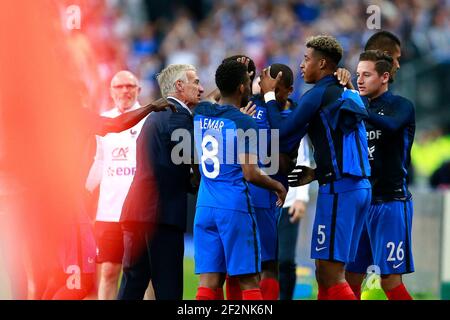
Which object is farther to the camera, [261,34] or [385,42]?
[261,34]

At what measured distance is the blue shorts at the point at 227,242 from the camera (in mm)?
8773

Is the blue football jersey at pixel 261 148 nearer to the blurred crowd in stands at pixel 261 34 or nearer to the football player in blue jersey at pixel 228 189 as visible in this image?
the football player in blue jersey at pixel 228 189

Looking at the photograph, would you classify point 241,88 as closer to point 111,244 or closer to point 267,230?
point 267,230

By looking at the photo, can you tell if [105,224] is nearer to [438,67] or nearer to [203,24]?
[438,67]

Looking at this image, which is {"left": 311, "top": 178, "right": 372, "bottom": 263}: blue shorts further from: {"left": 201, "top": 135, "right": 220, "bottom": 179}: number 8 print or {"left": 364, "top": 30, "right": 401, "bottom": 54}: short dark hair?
{"left": 364, "top": 30, "right": 401, "bottom": 54}: short dark hair

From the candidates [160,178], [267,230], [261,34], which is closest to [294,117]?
[267,230]

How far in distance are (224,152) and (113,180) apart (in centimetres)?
267

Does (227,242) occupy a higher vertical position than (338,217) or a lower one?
lower

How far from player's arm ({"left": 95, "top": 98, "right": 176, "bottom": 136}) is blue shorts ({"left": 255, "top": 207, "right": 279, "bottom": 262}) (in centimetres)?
115

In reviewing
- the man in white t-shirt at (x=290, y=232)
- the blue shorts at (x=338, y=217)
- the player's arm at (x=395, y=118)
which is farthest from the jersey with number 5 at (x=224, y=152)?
the man in white t-shirt at (x=290, y=232)

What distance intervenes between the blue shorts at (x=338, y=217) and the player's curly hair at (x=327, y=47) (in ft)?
3.41

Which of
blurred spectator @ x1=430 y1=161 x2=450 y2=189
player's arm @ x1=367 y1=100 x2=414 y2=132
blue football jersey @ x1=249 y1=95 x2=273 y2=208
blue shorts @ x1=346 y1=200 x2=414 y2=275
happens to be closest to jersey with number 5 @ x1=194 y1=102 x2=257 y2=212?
blue football jersey @ x1=249 y1=95 x2=273 y2=208

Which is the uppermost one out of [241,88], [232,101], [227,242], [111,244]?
[241,88]

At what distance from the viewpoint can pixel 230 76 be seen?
8.89m
